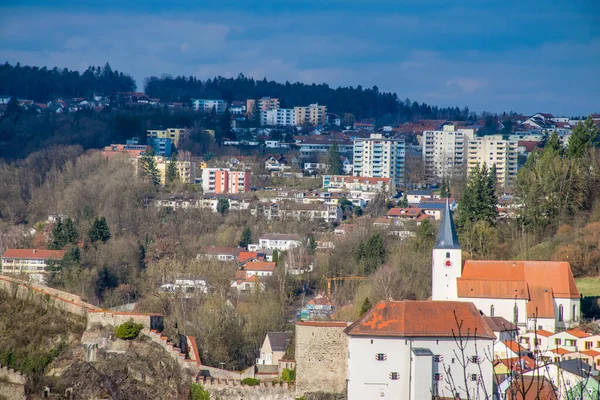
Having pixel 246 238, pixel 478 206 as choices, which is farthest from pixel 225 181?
pixel 478 206

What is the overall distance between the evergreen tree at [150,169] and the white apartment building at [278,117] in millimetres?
45249

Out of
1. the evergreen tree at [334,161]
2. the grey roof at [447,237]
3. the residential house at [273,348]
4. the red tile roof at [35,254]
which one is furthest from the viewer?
the evergreen tree at [334,161]

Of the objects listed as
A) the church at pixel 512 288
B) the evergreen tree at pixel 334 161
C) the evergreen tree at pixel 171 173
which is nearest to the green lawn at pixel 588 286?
the church at pixel 512 288

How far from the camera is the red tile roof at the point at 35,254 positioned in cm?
5885

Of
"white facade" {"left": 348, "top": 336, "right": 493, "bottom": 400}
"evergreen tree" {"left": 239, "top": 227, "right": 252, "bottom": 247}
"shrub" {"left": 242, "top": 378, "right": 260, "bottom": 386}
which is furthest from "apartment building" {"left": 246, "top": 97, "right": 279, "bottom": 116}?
"shrub" {"left": 242, "top": 378, "right": 260, "bottom": 386}

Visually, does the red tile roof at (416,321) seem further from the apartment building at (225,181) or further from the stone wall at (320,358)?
the apartment building at (225,181)

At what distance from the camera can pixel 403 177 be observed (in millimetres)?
93562

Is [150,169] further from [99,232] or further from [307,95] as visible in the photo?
[307,95]

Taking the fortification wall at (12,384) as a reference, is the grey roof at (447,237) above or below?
above

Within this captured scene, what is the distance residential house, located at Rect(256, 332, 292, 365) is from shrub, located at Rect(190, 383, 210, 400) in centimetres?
561

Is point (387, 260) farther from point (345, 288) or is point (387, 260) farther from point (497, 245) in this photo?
point (497, 245)

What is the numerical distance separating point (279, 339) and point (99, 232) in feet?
102

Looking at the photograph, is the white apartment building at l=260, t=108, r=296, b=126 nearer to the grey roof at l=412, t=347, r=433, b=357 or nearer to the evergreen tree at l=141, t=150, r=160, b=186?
Result: the evergreen tree at l=141, t=150, r=160, b=186

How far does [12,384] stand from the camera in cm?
2767
